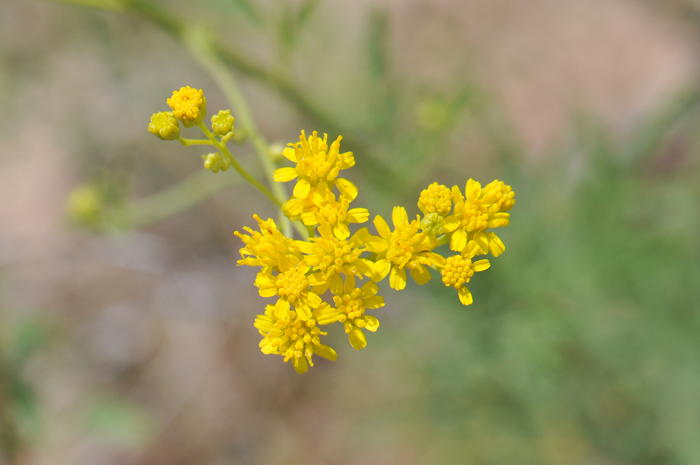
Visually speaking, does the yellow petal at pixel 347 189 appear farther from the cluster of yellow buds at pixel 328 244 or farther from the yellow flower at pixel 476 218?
the yellow flower at pixel 476 218

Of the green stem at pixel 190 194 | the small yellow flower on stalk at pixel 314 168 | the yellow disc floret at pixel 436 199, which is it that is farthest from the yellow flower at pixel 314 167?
the green stem at pixel 190 194

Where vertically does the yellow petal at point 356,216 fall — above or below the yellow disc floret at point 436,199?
Result: below

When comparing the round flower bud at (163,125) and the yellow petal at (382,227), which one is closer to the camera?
the round flower bud at (163,125)

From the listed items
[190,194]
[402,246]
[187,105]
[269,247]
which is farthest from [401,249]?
[190,194]

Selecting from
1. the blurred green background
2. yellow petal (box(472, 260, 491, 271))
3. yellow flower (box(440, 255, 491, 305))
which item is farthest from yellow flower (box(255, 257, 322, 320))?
the blurred green background

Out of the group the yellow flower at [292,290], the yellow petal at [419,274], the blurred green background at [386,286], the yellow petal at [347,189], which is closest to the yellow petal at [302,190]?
the yellow petal at [347,189]

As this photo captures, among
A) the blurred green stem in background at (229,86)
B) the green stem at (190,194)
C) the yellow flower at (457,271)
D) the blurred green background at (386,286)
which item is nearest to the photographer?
the yellow flower at (457,271)

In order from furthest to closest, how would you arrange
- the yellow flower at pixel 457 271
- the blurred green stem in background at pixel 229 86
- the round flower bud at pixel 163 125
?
the blurred green stem in background at pixel 229 86 → the yellow flower at pixel 457 271 → the round flower bud at pixel 163 125

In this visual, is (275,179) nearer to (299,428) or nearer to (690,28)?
(299,428)
